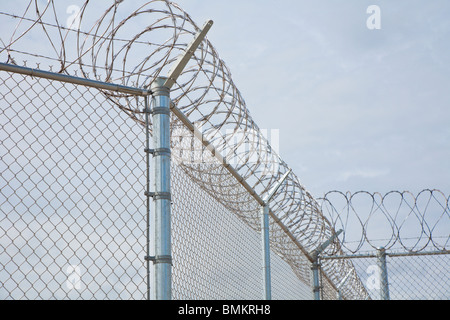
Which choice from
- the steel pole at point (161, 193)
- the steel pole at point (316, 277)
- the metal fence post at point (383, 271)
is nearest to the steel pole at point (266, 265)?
the steel pole at point (316, 277)

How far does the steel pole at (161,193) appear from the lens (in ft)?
11.8

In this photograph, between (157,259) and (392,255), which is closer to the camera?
(157,259)

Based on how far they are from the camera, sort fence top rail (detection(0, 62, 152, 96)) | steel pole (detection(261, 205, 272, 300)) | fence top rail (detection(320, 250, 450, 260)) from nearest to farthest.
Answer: fence top rail (detection(0, 62, 152, 96)), steel pole (detection(261, 205, 272, 300)), fence top rail (detection(320, 250, 450, 260))

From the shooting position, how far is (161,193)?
3.70 m

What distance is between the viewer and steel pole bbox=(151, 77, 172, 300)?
3592 millimetres

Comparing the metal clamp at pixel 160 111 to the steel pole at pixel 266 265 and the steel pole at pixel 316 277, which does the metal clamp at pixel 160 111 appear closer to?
the steel pole at pixel 266 265

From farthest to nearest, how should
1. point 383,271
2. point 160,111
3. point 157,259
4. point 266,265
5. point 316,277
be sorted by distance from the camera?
point 316,277 → point 383,271 → point 266,265 → point 160,111 → point 157,259

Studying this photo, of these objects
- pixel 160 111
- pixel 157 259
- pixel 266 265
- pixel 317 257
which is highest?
pixel 160 111

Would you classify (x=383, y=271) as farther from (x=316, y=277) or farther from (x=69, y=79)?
(x=69, y=79)

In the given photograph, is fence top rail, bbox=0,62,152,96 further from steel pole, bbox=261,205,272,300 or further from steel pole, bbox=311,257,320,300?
steel pole, bbox=311,257,320,300

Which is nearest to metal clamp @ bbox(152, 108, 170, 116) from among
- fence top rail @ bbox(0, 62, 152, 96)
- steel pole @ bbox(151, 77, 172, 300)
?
steel pole @ bbox(151, 77, 172, 300)

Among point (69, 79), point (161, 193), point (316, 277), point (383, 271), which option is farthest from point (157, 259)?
point (383, 271)
